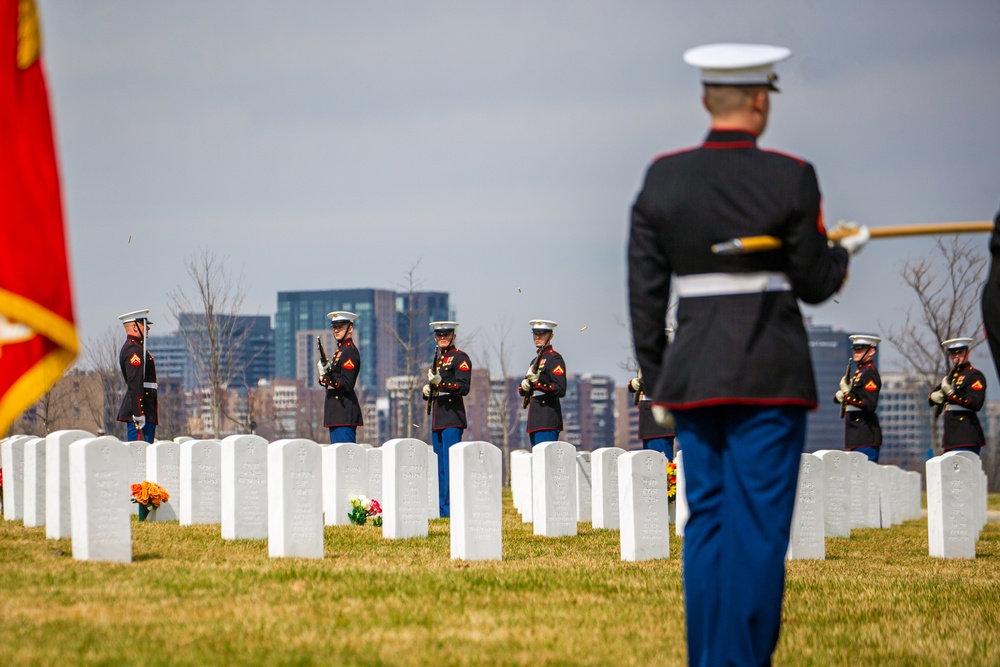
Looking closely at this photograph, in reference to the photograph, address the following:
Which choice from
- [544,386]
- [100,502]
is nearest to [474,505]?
[100,502]

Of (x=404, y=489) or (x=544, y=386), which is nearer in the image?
(x=404, y=489)

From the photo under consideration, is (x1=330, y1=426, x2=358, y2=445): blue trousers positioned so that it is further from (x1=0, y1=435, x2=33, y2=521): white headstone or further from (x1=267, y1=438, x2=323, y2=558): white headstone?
(x1=267, y1=438, x2=323, y2=558): white headstone

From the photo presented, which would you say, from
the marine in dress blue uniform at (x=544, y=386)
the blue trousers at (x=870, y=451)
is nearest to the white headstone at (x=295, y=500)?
the marine in dress blue uniform at (x=544, y=386)

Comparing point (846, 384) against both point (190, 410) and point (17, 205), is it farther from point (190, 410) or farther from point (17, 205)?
point (190, 410)

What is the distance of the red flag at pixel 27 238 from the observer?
6062 mm

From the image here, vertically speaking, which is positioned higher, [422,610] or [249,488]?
[249,488]

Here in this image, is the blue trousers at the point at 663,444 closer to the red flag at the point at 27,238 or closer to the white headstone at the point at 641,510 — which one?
the white headstone at the point at 641,510

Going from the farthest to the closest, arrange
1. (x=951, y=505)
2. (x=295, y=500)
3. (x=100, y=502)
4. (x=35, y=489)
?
(x=35, y=489) < (x=951, y=505) < (x=295, y=500) < (x=100, y=502)

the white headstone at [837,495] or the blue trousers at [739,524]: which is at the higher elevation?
the blue trousers at [739,524]

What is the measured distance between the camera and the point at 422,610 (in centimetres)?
761

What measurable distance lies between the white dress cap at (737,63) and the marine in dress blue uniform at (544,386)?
13829mm

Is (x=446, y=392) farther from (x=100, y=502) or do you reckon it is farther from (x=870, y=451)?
(x=100, y=502)

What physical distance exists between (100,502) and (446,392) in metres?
8.32

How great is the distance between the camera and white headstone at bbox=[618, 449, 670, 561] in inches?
450
